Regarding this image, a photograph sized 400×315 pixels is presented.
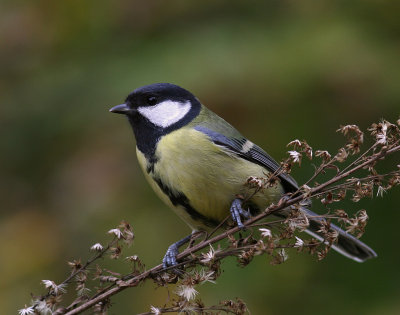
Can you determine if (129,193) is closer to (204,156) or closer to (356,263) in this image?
(204,156)

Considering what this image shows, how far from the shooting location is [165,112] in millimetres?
2963

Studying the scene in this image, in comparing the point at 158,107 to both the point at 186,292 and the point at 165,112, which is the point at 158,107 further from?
the point at 186,292

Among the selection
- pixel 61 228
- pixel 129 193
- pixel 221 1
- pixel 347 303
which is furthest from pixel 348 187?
pixel 221 1

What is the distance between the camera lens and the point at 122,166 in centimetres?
348

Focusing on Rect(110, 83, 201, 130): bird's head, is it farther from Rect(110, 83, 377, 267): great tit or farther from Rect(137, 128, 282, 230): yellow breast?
Rect(137, 128, 282, 230): yellow breast

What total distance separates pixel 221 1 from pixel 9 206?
175cm

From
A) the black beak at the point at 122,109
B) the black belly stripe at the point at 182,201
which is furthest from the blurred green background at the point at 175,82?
the black belly stripe at the point at 182,201

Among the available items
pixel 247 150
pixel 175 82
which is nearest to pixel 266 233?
pixel 247 150

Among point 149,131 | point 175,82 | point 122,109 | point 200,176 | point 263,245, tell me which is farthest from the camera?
point 175,82

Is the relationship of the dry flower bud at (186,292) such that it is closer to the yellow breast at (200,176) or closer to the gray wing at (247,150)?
the yellow breast at (200,176)

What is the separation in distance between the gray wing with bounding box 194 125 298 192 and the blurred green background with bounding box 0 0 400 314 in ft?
0.48

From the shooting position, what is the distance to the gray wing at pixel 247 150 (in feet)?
9.24

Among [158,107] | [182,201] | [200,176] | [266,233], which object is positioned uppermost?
[158,107]

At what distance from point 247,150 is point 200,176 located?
35 cm
